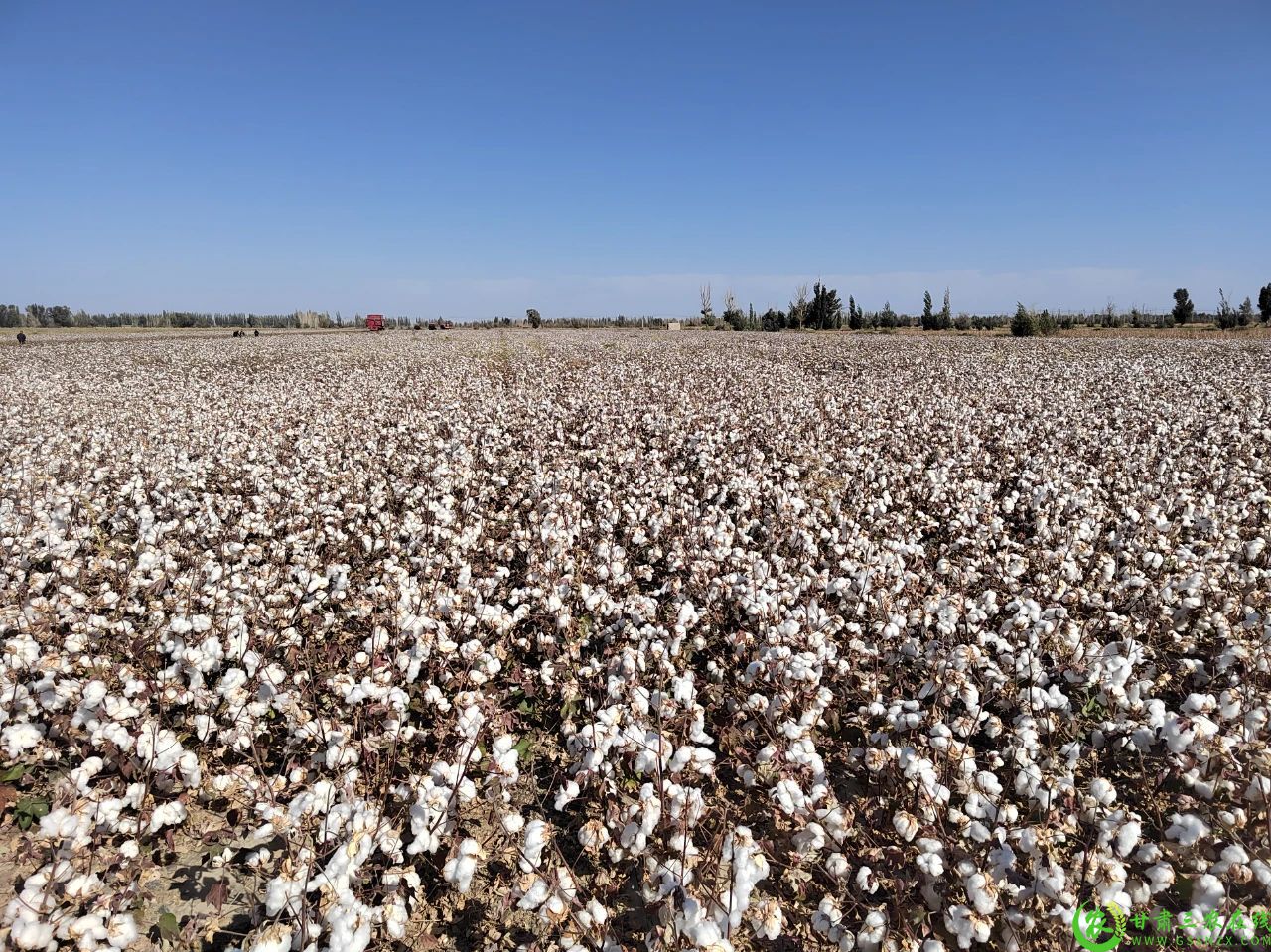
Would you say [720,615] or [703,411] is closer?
[720,615]

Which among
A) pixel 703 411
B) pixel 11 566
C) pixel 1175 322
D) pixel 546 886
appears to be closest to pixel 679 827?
pixel 546 886

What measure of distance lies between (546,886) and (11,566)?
550cm

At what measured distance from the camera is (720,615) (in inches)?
183

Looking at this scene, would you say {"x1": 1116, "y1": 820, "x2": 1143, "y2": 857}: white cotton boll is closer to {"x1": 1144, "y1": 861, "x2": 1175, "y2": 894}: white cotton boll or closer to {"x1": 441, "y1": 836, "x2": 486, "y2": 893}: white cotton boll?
{"x1": 1144, "y1": 861, "x2": 1175, "y2": 894}: white cotton boll

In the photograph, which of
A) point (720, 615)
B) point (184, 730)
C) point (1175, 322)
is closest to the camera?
point (184, 730)

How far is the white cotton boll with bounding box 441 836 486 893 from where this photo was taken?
8.02 ft

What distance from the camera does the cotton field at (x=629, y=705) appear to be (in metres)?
A: 2.48

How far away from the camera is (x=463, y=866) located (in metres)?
2.46

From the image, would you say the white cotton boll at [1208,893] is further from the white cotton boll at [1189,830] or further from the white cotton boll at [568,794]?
the white cotton boll at [568,794]

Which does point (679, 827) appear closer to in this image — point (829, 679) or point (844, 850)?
point (844, 850)

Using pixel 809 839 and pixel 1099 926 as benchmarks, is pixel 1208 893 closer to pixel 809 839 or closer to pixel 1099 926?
pixel 1099 926

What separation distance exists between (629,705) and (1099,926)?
80.0 inches

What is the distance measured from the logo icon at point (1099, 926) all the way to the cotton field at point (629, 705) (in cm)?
6

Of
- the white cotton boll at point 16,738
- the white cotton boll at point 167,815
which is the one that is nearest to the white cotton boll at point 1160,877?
the white cotton boll at point 167,815
